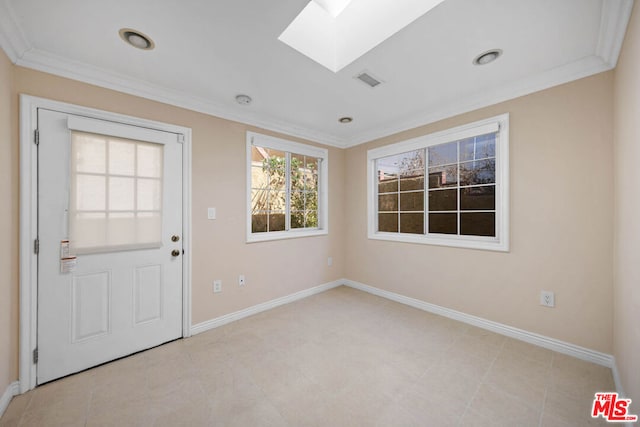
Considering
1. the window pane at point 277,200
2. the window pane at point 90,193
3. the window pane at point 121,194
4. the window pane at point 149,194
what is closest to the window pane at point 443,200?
the window pane at point 277,200

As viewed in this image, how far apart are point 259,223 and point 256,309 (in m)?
1.07

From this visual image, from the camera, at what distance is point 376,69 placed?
208cm

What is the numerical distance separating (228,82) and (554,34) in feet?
8.29

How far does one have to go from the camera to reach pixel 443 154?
3.01 m

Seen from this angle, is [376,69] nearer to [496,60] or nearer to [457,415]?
[496,60]

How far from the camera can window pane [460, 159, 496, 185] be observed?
8.59 feet

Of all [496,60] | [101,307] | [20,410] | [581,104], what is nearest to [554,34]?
[496,60]

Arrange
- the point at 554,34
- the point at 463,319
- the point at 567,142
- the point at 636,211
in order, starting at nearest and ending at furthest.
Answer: the point at 636,211
the point at 554,34
the point at 567,142
the point at 463,319

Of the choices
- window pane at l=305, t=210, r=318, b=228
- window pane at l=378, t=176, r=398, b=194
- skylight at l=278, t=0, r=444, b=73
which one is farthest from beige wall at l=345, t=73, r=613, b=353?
window pane at l=305, t=210, r=318, b=228

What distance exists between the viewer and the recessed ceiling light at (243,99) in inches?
100

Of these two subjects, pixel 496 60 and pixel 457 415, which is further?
pixel 496 60

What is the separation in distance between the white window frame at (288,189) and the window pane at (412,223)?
3.79ft

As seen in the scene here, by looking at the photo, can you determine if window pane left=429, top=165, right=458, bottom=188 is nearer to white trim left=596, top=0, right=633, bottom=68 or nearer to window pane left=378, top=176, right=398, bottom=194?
window pane left=378, top=176, right=398, bottom=194

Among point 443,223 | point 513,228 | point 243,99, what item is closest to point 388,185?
point 443,223
